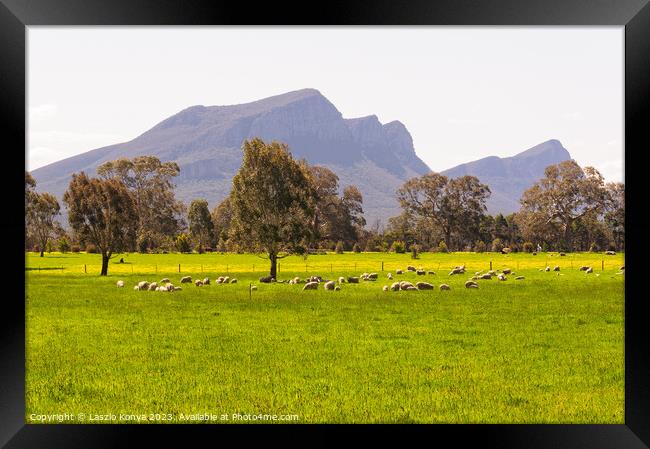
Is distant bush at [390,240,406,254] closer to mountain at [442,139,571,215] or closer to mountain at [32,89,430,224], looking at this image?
mountain at [32,89,430,224]

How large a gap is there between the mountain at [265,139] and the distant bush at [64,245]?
202ft

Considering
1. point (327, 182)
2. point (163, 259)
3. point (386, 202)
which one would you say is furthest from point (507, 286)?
point (386, 202)

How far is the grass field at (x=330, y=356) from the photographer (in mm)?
6949

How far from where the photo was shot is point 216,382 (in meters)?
8.15

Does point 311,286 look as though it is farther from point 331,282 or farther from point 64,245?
point 64,245

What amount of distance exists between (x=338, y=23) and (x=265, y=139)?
17185 cm

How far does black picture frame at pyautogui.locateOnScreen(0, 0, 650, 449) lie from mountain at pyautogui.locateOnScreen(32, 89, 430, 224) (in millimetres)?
99270

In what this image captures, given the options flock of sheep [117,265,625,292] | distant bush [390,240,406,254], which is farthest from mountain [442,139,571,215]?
flock of sheep [117,265,625,292]

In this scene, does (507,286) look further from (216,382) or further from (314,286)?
(216,382)

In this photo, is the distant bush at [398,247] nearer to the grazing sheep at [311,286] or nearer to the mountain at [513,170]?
the grazing sheep at [311,286]

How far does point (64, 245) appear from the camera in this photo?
152 feet

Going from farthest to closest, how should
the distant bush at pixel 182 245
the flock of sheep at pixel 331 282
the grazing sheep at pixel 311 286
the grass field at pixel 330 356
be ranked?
the distant bush at pixel 182 245
the grazing sheep at pixel 311 286
the flock of sheep at pixel 331 282
the grass field at pixel 330 356

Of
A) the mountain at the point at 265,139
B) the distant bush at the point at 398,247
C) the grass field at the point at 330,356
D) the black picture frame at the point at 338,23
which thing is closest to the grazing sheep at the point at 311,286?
the grass field at the point at 330,356

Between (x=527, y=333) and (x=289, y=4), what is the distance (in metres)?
9.96
